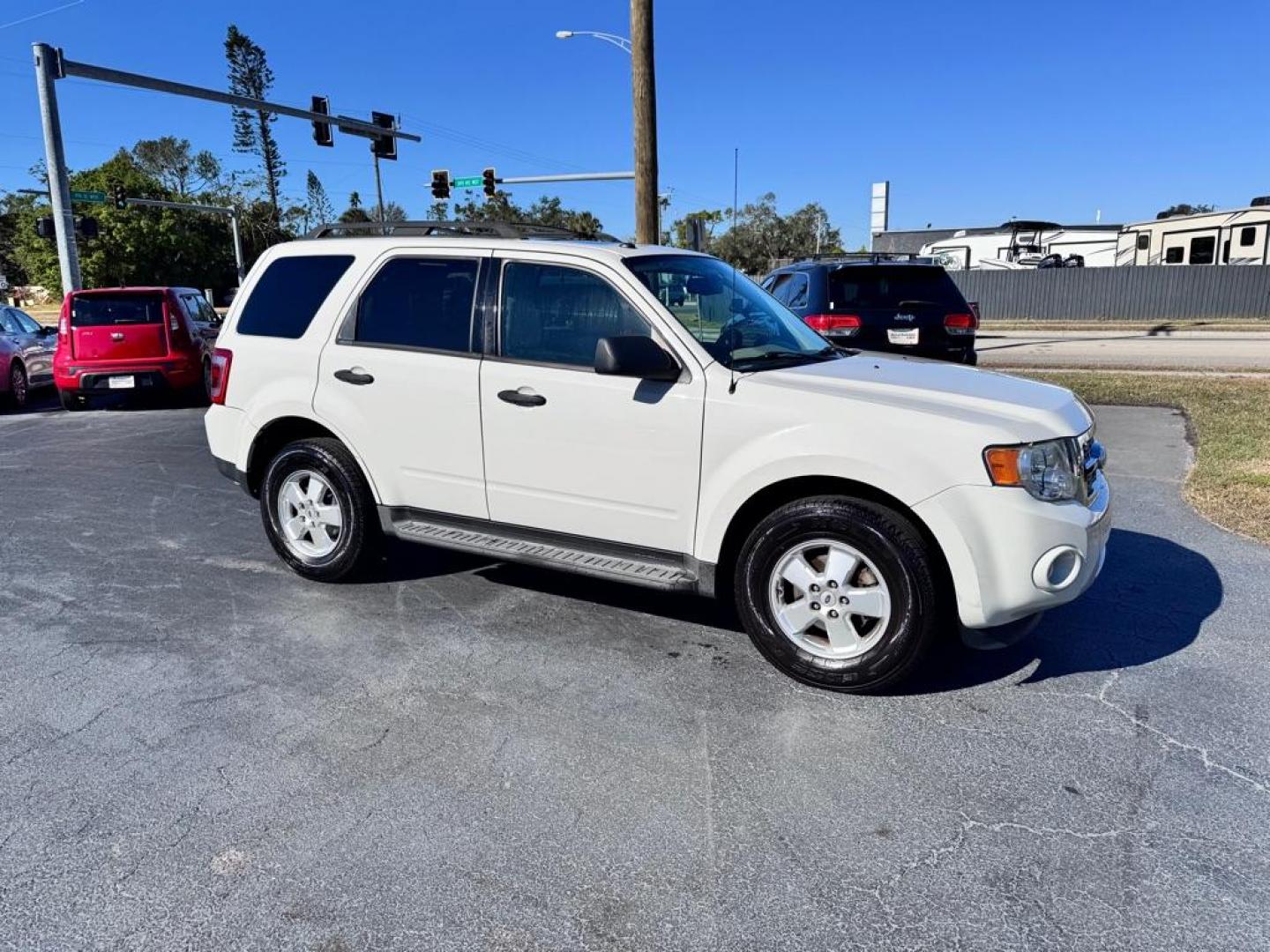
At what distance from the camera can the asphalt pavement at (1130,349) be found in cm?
1642

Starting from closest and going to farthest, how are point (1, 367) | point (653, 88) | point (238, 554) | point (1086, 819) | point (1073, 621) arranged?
1. point (1086, 819)
2. point (1073, 621)
3. point (238, 554)
4. point (1, 367)
5. point (653, 88)

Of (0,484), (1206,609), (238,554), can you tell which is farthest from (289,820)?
(0,484)

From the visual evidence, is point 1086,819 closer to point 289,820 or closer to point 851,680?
point 851,680

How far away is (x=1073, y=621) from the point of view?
4.61m

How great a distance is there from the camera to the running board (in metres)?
4.18

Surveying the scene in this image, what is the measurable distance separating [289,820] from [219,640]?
175cm

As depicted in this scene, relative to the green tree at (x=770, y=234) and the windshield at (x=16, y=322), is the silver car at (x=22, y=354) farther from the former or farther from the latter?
the green tree at (x=770, y=234)

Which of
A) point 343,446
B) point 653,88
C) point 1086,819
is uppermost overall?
point 653,88

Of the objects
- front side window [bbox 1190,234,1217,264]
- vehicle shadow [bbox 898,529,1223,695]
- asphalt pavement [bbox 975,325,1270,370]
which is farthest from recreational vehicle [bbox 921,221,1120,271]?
vehicle shadow [bbox 898,529,1223,695]

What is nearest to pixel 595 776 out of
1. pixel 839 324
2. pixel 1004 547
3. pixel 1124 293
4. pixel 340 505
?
pixel 1004 547

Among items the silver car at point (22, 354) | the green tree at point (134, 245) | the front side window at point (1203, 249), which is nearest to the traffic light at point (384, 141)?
the silver car at point (22, 354)

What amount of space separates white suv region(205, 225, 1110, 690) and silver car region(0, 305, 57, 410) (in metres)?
9.44

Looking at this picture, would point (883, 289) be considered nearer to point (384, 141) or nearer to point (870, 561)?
point (870, 561)

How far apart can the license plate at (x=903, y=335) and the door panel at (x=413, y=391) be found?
18.8ft
